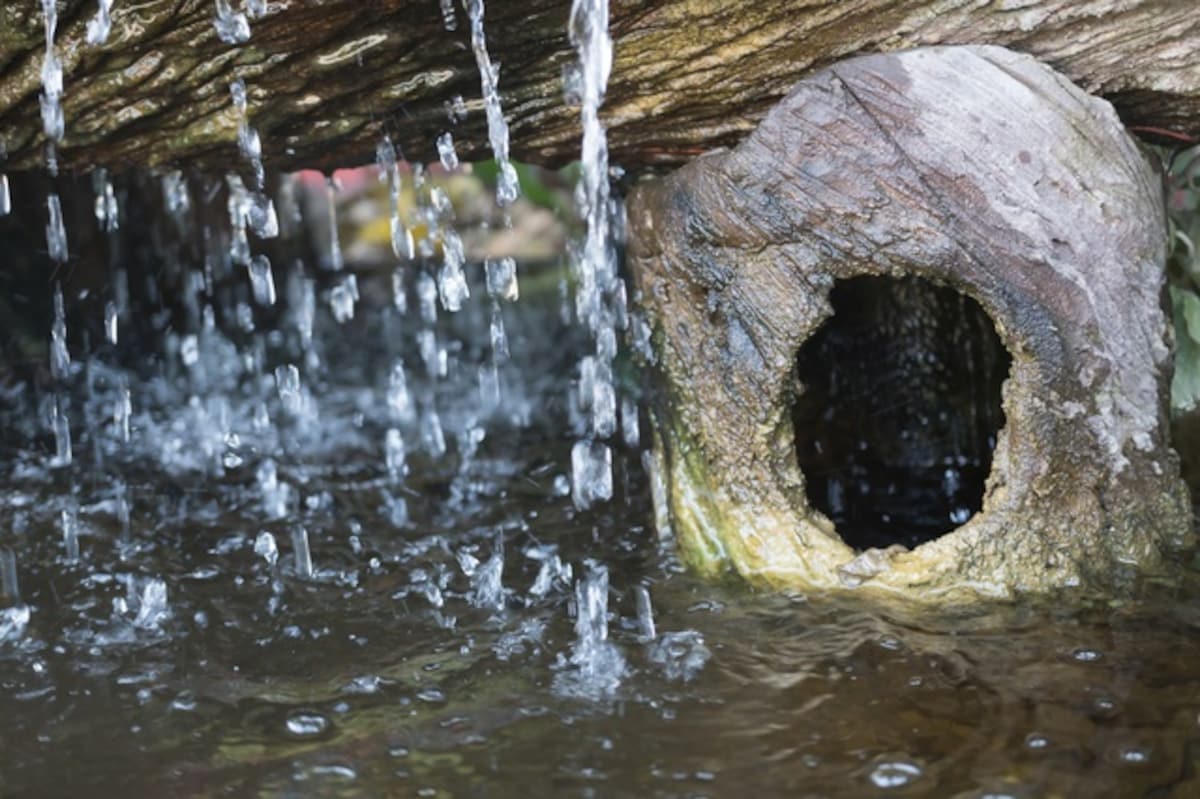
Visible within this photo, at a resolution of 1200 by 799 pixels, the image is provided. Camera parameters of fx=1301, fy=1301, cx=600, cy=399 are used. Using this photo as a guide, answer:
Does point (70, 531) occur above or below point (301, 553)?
above

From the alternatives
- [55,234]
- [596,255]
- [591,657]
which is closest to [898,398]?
[596,255]

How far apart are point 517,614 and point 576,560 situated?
0.39 meters

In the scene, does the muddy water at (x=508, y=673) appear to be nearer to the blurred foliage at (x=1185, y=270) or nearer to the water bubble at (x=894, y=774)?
the water bubble at (x=894, y=774)

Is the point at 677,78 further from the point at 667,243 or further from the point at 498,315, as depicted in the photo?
the point at 498,315

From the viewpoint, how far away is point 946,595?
8.77ft

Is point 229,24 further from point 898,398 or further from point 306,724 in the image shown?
point 898,398

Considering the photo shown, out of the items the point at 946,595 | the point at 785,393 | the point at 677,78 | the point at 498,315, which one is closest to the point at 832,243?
the point at 785,393

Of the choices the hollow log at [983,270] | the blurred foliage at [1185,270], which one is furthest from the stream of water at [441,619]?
the blurred foliage at [1185,270]

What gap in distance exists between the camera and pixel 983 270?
2609 mm

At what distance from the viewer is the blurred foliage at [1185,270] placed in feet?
10.7

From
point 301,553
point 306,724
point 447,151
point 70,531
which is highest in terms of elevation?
point 447,151

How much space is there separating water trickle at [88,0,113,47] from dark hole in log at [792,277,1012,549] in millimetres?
1973

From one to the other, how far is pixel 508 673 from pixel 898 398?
1813 millimetres

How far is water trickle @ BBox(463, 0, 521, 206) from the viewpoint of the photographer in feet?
9.00
